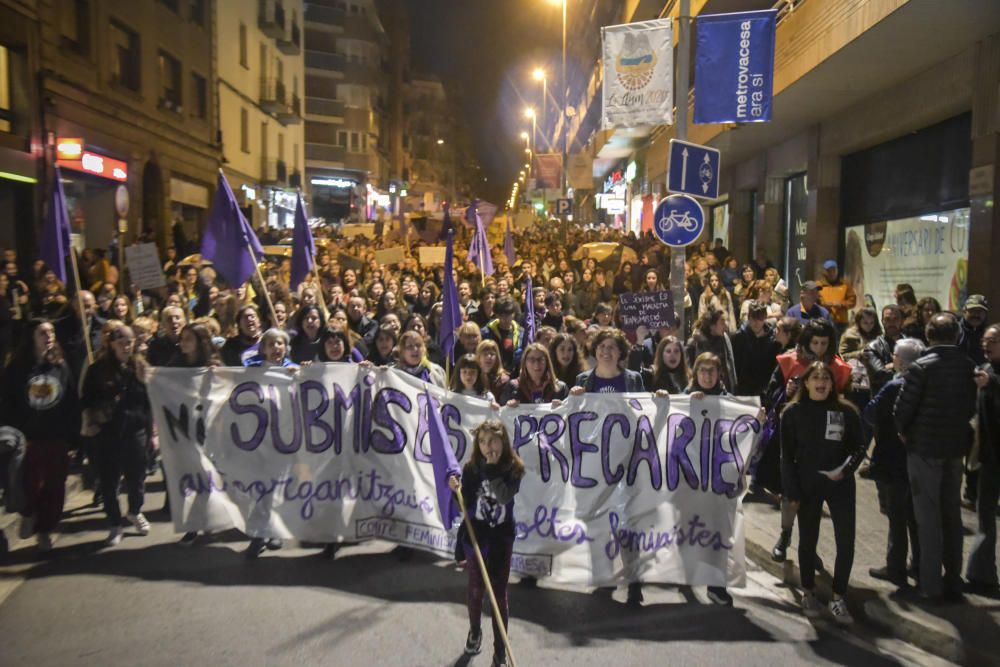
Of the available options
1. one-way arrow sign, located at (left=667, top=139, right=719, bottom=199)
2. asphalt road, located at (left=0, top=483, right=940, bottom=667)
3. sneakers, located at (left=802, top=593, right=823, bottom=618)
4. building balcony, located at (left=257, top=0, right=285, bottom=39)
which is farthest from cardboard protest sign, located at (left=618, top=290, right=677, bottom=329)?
building balcony, located at (left=257, top=0, right=285, bottom=39)

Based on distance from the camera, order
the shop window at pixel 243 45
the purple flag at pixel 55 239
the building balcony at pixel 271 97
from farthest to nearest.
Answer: the building balcony at pixel 271 97, the shop window at pixel 243 45, the purple flag at pixel 55 239

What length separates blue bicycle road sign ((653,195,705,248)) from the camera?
1013 centimetres

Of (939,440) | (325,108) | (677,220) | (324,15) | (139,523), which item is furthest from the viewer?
(324,15)

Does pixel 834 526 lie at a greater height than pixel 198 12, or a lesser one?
lesser

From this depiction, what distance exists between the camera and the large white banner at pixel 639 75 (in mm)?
11391

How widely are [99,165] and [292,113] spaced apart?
19401 millimetres

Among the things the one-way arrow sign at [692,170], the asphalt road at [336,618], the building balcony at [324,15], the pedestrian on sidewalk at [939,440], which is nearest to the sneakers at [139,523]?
the asphalt road at [336,618]

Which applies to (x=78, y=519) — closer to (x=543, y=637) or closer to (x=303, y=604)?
(x=303, y=604)

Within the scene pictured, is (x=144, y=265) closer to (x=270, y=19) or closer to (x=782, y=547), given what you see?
(x=782, y=547)

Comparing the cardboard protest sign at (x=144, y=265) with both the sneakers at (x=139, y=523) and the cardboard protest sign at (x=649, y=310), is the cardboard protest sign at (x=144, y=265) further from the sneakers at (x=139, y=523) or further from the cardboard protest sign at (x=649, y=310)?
the cardboard protest sign at (x=649, y=310)

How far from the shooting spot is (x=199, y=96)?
2942cm

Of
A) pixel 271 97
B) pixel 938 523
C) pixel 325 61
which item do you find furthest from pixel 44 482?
pixel 325 61

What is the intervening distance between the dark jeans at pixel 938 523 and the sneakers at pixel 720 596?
1.26 m

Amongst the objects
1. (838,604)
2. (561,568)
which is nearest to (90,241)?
(561,568)
